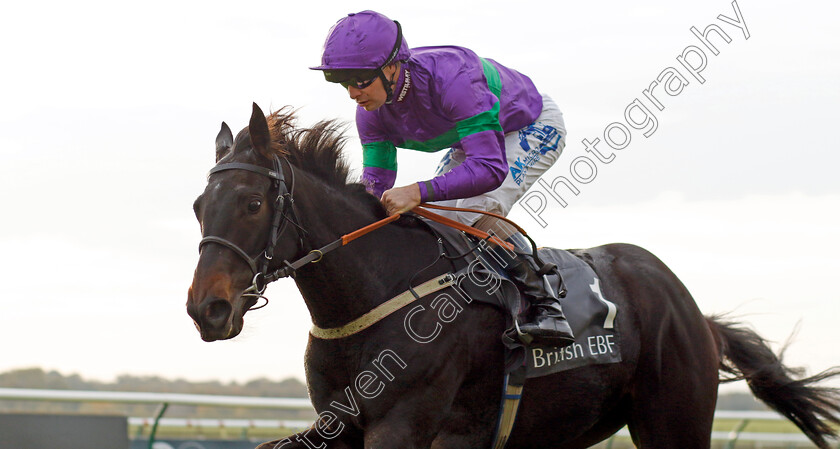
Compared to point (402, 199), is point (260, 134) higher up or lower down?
higher up

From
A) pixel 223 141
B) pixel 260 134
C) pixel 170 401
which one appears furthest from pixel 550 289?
pixel 170 401

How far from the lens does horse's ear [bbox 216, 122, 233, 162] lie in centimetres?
383

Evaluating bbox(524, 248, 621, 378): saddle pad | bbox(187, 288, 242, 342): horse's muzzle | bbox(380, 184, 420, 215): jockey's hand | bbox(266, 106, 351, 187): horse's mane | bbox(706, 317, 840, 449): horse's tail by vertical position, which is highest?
bbox(266, 106, 351, 187): horse's mane

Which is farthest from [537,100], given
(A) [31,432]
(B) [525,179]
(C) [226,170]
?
(A) [31,432]

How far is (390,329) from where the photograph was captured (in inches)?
148

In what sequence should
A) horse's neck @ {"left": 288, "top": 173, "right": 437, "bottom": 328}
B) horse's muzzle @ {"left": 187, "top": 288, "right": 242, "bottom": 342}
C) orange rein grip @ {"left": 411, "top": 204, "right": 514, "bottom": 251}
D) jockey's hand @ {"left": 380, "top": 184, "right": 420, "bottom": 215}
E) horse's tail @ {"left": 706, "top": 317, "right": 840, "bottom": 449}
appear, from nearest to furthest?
horse's muzzle @ {"left": 187, "top": 288, "right": 242, "bottom": 342}, horse's neck @ {"left": 288, "top": 173, "right": 437, "bottom": 328}, jockey's hand @ {"left": 380, "top": 184, "right": 420, "bottom": 215}, orange rein grip @ {"left": 411, "top": 204, "right": 514, "bottom": 251}, horse's tail @ {"left": 706, "top": 317, "right": 840, "bottom": 449}

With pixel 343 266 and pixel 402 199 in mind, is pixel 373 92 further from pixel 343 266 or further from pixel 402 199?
pixel 343 266

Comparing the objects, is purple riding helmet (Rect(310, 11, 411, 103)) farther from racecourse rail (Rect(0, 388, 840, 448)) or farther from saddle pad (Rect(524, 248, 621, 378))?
racecourse rail (Rect(0, 388, 840, 448))

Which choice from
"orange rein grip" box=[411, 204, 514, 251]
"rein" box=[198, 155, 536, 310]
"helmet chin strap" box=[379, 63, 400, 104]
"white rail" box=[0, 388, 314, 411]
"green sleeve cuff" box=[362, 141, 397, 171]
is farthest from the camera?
"white rail" box=[0, 388, 314, 411]

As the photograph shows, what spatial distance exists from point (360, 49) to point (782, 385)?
3003mm

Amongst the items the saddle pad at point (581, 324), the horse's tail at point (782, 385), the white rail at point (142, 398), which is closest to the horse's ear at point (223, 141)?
the saddle pad at point (581, 324)

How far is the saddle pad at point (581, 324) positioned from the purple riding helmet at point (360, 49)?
3.86 feet

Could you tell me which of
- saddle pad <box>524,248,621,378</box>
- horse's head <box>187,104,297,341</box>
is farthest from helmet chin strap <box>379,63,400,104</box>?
saddle pad <box>524,248,621,378</box>

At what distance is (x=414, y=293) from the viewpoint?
3854mm
